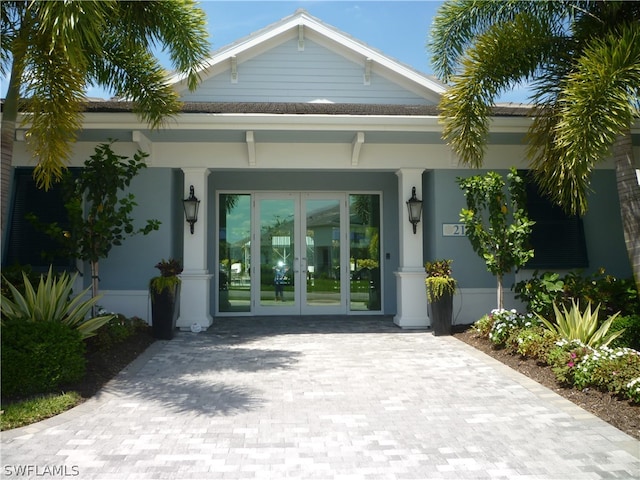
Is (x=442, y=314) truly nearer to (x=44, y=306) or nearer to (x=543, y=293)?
(x=543, y=293)

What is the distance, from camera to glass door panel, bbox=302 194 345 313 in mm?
10750

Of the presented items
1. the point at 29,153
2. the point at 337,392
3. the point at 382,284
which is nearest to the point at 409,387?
the point at 337,392

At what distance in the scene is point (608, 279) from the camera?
7.48m

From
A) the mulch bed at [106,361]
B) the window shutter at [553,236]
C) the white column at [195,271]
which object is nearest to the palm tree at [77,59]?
the white column at [195,271]

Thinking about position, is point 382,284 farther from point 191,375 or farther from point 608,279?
point 191,375

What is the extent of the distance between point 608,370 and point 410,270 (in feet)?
14.2

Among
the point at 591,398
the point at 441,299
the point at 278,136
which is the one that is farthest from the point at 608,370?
the point at 278,136

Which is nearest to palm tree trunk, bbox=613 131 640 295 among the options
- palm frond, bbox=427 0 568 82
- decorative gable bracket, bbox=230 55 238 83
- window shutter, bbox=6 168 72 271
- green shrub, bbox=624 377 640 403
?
green shrub, bbox=624 377 640 403

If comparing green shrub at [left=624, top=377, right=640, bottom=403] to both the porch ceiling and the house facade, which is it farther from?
Result: the porch ceiling

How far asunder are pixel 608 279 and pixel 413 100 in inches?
225

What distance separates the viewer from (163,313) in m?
7.98

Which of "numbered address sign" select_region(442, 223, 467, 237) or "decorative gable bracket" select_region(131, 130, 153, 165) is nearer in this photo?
"decorative gable bracket" select_region(131, 130, 153, 165)

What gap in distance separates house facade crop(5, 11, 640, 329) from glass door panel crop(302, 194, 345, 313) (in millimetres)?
30

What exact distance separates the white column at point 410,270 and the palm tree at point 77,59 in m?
4.11
